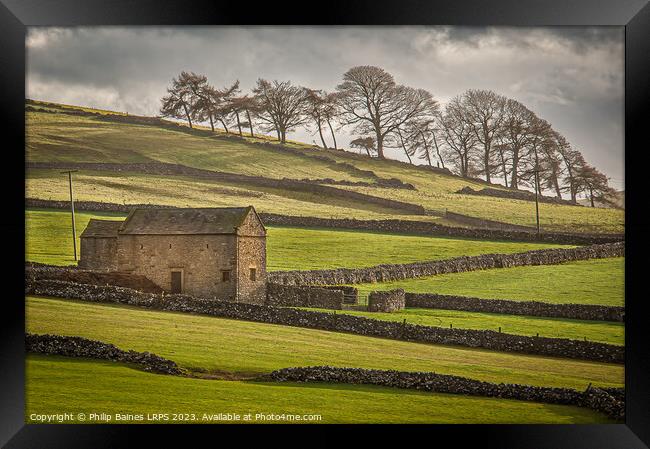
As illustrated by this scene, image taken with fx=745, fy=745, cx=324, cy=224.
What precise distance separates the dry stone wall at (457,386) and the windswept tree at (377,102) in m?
3.60

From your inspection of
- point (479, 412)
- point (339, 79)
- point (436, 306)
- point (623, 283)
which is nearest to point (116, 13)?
point (339, 79)

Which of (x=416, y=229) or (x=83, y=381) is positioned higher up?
(x=416, y=229)

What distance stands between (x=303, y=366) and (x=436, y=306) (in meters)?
2.75

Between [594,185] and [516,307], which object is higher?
[594,185]

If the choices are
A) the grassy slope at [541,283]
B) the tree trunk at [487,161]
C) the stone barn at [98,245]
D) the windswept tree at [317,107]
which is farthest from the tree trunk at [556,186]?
the stone barn at [98,245]

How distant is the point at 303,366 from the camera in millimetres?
10555

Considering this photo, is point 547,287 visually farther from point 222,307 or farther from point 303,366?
point 222,307

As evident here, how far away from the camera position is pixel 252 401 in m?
10.2

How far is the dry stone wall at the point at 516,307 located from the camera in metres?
10.9

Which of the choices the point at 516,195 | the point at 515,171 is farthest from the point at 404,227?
the point at 515,171

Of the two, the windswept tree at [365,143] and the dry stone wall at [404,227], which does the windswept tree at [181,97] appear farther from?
the windswept tree at [365,143]

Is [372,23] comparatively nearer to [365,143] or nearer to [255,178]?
[365,143]

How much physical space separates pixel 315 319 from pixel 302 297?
18.0 inches

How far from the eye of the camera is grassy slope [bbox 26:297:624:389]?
10531 millimetres
